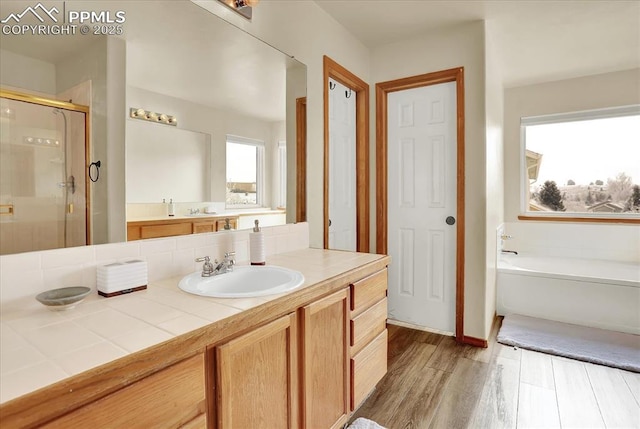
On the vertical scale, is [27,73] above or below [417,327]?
above

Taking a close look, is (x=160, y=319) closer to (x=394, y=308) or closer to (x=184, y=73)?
(x=184, y=73)

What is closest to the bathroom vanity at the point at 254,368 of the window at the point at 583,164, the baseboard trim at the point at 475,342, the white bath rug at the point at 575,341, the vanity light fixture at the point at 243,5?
the baseboard trim at the point at 475,342

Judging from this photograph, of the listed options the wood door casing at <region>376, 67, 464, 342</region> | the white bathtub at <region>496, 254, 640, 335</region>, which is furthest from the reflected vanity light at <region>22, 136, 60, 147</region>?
the white bathtub at <region>496, 254, 640, 335</region>

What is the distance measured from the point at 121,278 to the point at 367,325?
3.78 feet

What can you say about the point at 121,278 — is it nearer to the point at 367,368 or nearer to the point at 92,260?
the point at 92,260

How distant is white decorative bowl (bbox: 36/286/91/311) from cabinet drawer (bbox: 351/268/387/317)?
1.04m

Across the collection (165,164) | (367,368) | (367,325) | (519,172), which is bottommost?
(367,368)

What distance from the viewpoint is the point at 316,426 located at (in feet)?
4.43

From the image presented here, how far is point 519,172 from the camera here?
3.95 meters

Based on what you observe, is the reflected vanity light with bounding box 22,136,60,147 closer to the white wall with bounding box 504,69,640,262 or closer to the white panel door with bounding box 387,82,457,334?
the white panel door with bounding box 387,82,457,334

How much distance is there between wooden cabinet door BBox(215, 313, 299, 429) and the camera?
92 cm

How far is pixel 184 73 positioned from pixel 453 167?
2.16 metres

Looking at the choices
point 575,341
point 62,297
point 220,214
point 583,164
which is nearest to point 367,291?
point 220,214

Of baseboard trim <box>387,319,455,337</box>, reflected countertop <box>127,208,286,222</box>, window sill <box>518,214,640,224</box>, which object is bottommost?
baseboard trim <box>387,319,455,337</box>
